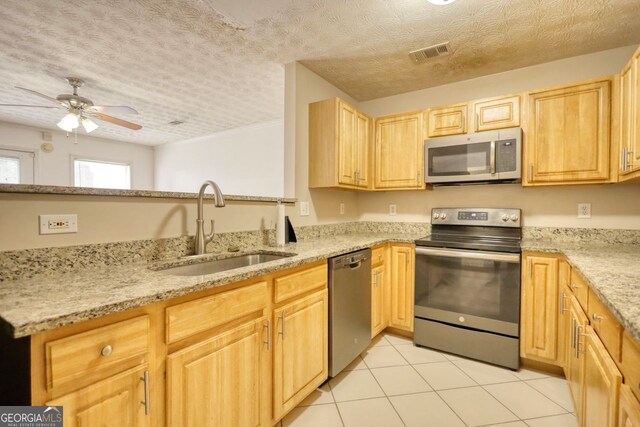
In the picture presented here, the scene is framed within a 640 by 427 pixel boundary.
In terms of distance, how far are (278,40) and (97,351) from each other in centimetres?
214

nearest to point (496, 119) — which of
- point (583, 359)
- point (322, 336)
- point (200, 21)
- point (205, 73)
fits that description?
point (583, 359)

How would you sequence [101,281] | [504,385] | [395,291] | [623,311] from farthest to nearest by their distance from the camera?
[395,291]
[504,385]
[101,281]
[623,311]

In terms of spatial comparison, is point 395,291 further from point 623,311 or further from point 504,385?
point 623,311

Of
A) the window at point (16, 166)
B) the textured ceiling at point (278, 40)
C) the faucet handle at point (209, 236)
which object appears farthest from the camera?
the window at point (16, 166)

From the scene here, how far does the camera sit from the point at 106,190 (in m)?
1.38

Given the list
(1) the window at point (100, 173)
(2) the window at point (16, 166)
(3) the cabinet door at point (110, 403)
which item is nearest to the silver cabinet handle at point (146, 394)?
(3) the cabinet door at point (110, 403)

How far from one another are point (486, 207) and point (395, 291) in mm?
1117

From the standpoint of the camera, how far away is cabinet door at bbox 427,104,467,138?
2537 millimetres

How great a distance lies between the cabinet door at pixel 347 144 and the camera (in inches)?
99.5

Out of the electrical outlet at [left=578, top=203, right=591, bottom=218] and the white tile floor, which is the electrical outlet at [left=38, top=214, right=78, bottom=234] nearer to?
the white tile floor

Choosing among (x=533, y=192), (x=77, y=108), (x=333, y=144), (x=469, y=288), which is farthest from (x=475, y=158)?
(x=77, y=108)

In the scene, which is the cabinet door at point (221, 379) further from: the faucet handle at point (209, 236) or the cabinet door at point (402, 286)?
the cabinet door at point (402, 286)

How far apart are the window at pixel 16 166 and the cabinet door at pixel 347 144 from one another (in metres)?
5.26

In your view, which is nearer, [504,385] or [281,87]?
[504,385]
